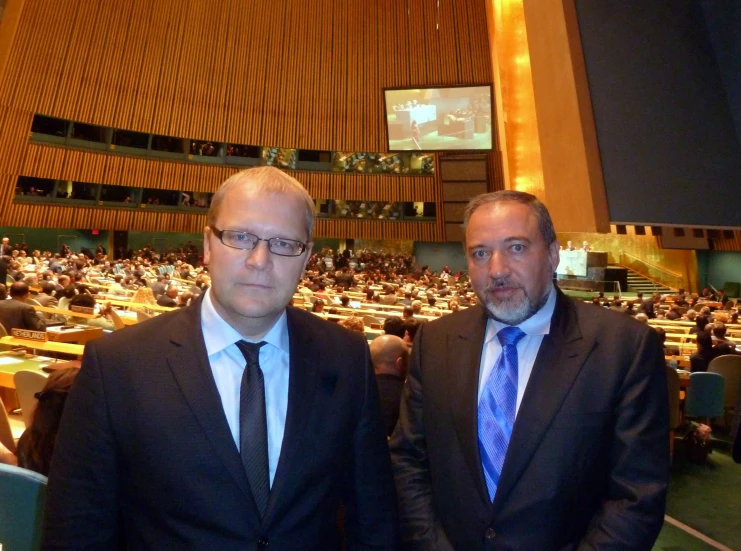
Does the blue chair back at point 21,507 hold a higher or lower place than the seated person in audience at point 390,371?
lower

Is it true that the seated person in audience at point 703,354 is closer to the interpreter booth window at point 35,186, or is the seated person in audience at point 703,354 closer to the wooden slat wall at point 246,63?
the wooden slat wall at point 246,63

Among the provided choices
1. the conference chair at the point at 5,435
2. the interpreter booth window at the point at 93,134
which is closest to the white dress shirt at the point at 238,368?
the conference chair at the point at 5,435

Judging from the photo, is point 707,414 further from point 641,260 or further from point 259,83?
point 259,83

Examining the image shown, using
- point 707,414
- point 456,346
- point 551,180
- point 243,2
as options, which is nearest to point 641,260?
point 551,180

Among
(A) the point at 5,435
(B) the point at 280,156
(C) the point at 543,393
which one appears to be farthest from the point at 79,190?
(C) the point at 543,393

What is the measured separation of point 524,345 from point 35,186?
22.7m

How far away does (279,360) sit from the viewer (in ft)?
5.28

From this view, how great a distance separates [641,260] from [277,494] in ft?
84.4

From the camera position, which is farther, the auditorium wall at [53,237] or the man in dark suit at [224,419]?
the auditorium wall at [53,237]

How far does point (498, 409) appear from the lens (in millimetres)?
1823

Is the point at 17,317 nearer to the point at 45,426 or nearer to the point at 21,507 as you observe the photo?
the point at 45,426

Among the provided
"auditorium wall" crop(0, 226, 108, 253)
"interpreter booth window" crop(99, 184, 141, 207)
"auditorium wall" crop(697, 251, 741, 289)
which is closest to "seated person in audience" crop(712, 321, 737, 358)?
"auditorium wall" crop(697, 251, 741, 289)

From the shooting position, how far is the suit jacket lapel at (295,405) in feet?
4.77

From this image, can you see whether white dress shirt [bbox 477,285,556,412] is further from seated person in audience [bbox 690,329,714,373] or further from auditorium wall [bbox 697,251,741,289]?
auditorium wall [bbox 697,251,741,289]
